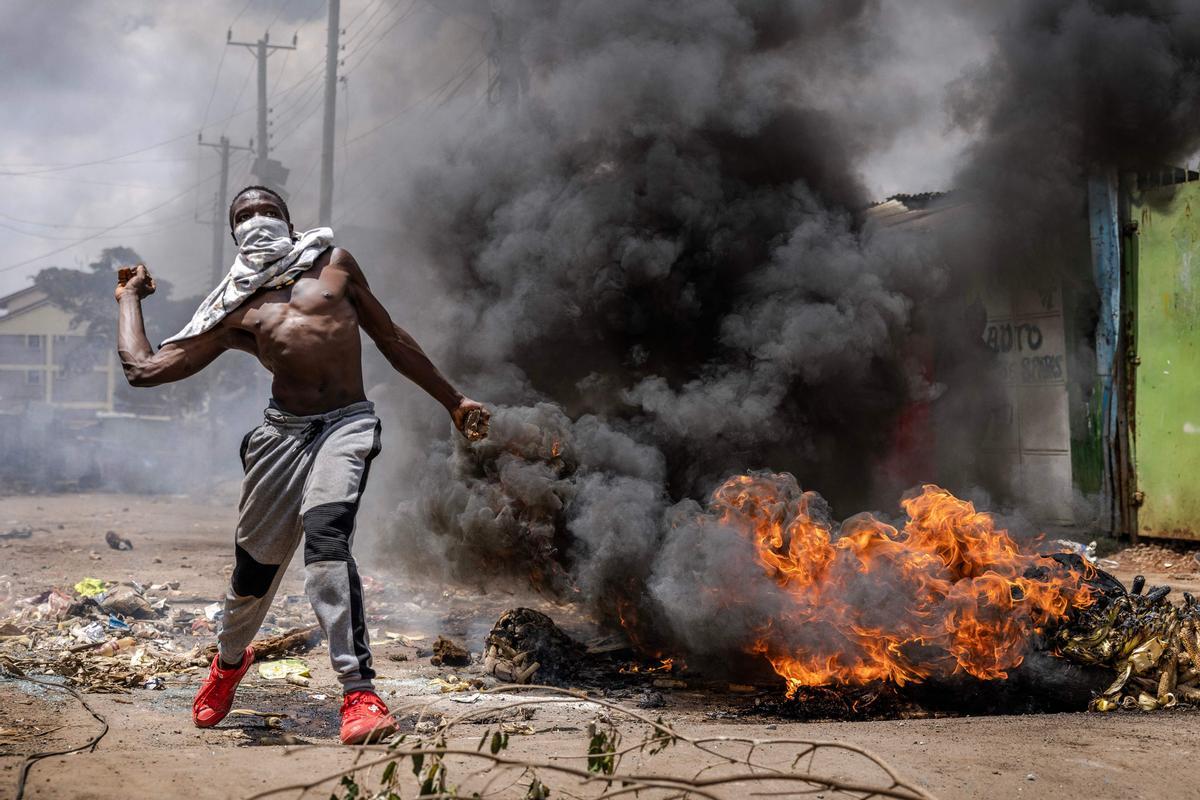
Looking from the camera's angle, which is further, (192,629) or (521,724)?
(192,629)

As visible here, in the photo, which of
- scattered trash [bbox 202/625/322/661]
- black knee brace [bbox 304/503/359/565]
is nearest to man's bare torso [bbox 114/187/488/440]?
black knee brace [bbox 304/503/359/565]

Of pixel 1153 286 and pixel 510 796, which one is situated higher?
pixel 1153 286

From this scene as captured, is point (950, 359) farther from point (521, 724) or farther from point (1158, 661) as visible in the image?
point (521, 724)

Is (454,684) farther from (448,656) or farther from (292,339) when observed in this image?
(292,339)

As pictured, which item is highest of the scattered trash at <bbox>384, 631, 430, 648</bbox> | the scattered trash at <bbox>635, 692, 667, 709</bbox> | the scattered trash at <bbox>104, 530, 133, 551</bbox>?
the scattered trash at <bbox>104, 530, 133, 551</bbox>

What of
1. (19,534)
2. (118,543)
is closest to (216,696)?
(118,543)

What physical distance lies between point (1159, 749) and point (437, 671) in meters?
3.37

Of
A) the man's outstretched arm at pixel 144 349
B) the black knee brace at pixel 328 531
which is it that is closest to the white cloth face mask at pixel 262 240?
the man's outstretched arm at pixel 144 349

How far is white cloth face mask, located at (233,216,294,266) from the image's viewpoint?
3.89 metres

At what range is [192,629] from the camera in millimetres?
6234

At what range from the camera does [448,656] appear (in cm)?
543

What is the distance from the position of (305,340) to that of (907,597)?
2.86 meters

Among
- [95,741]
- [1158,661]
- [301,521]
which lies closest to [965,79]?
[1158,661]

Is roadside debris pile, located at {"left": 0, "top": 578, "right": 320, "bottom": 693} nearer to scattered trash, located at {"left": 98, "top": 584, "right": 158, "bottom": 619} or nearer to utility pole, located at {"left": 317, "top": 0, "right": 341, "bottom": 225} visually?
scattered trash, located at {"left": 98, "top": 584, "right": 158, "bottom": 619}
